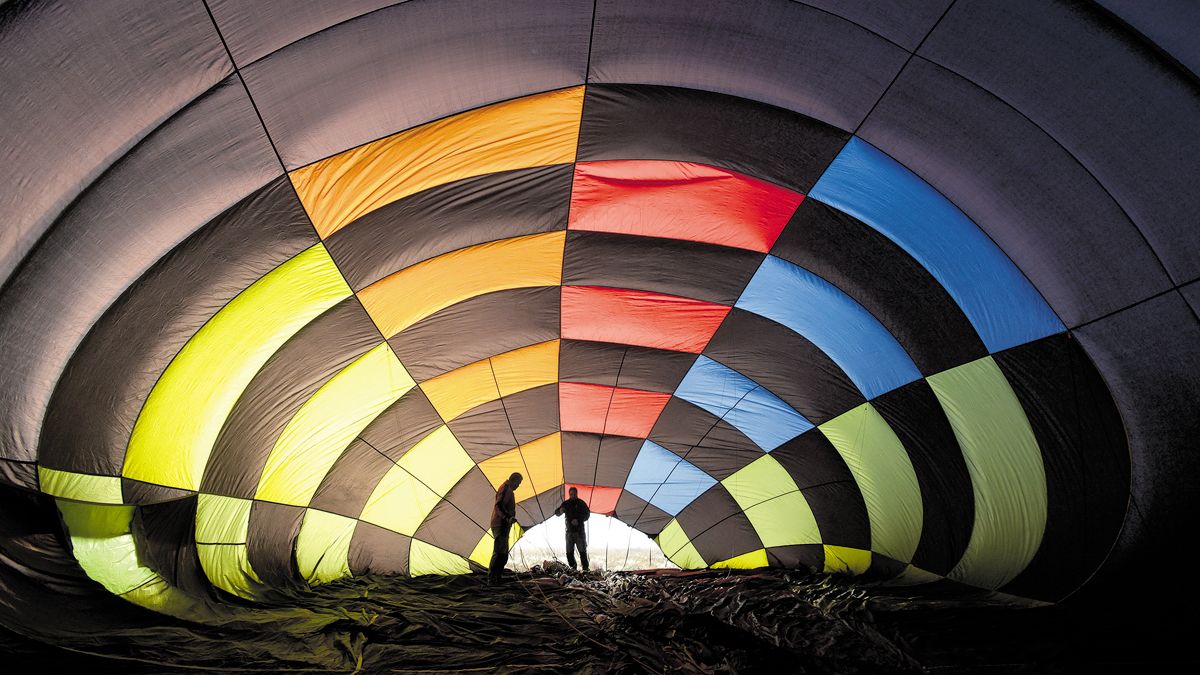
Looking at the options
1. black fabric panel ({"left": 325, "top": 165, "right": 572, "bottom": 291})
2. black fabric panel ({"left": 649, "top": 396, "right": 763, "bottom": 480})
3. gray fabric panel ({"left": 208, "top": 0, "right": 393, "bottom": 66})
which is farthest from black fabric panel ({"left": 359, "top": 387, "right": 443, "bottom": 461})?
gray fabric panel ({"left": 208, "top": 0, "right": 393, "bottom": 66})

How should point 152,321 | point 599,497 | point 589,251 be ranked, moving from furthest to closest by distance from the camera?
point 599,497 < point 589,251 < point 152,321

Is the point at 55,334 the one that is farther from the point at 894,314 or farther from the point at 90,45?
the point at 894,314

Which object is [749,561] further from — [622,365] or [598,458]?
[622,365]

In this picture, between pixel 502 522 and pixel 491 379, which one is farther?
pixel 502 522

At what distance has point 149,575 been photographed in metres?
5.75

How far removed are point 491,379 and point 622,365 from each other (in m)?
1.71

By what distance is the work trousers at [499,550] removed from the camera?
8.73 m

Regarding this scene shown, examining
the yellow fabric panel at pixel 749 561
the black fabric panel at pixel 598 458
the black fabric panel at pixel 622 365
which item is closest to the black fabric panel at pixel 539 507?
the black fabric panel at pixel 598 458

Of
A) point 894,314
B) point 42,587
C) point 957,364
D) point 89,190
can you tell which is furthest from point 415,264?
point 957,364

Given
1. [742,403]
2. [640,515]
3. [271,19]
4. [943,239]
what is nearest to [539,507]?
[640,515]

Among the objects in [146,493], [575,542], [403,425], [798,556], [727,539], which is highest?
[403,425]

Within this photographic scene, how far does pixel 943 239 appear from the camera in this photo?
196 inches

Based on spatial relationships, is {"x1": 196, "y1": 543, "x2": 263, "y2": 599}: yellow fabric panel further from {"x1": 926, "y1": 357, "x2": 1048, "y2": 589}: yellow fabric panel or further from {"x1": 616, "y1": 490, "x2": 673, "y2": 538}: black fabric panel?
{"x1": 926, "y1": 357, "x2": 1048, "y2": 589}: yellow fabric panel

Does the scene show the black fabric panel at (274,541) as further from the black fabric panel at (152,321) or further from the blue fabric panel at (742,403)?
the blue fabric panel at (742,403)
